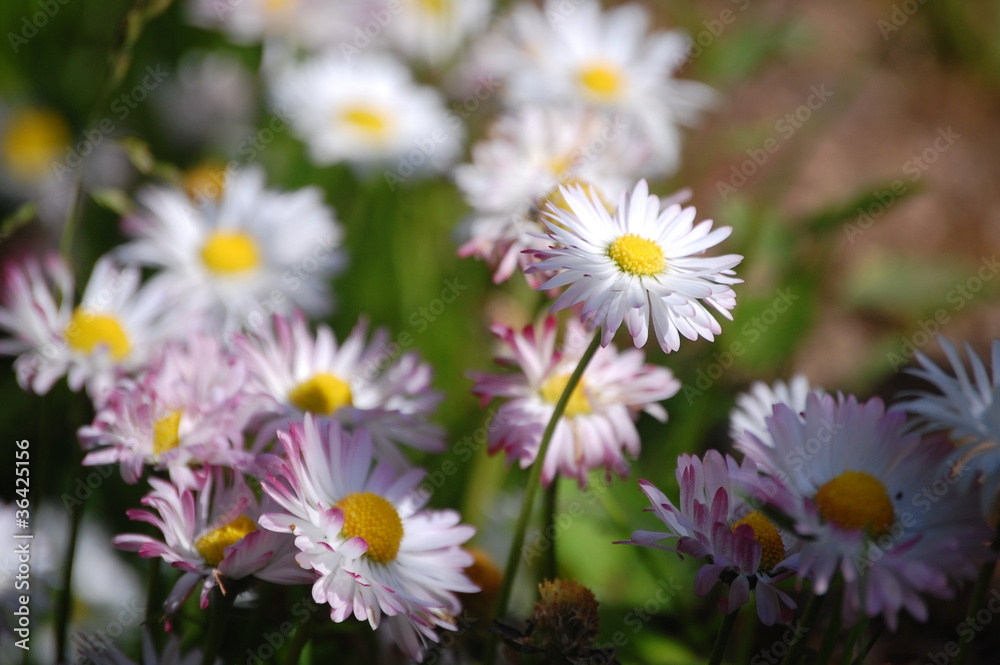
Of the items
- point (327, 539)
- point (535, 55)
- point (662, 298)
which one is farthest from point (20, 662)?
point (535, 55)

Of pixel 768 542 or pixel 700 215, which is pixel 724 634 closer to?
pixel 768 542

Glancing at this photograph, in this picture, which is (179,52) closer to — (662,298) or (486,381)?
(486,381)

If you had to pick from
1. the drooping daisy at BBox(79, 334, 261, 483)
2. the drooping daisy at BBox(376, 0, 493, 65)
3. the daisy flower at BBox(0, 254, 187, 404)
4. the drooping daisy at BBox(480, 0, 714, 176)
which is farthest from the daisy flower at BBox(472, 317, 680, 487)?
the drooping daisy at BBox(376, 0, 493, 65)

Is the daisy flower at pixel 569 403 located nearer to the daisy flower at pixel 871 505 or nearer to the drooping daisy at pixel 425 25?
the daisy flower at pixel 871 505

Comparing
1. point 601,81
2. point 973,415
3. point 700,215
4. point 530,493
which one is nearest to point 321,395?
point 530,493

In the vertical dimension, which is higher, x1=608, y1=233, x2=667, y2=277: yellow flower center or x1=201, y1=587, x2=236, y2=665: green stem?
A: x1=608, y1=233, x2=667, y2=277: yellow flower center

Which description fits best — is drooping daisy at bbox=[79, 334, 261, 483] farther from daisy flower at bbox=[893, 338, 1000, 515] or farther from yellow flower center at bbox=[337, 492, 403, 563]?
daisy flower at bbox=[893, 338, 1000, 515]

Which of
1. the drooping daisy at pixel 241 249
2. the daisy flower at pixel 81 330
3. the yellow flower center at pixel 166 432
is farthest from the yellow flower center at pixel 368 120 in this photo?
the yellow flower center at pixel 166 432
